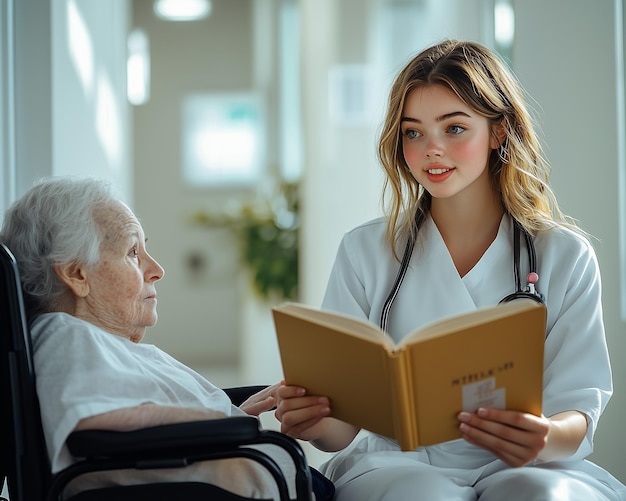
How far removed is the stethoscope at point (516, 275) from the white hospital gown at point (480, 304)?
19mm

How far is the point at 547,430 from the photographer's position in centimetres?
133

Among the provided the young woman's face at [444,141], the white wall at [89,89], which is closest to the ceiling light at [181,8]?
the white wall at [89,89]

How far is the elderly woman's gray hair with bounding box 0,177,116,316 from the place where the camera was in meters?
Result: 1.49

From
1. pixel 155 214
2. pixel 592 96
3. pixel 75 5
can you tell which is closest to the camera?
pixel 592 96

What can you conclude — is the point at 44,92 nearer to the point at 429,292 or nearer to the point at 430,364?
the point at 429,292

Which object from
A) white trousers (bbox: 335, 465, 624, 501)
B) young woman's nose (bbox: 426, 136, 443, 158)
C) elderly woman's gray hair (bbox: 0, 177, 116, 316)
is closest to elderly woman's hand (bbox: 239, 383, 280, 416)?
white trousers (bbox: 335, 465, 624, 501)

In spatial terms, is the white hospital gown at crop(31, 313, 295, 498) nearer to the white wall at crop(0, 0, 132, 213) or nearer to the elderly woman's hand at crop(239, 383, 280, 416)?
the elderly woman's hand at crop(239, 383, 280, 416)

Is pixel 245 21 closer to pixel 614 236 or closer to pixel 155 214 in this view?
pixel 155 214

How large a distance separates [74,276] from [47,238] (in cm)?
9

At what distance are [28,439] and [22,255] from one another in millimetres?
352

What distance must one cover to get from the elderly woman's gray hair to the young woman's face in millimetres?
693

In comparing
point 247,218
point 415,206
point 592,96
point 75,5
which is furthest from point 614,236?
point 247,218

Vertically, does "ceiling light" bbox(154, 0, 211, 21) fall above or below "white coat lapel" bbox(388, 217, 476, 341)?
above

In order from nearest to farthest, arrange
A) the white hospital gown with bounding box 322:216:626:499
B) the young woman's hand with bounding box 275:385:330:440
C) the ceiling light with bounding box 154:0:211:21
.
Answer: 1. the young woman's hand with bounding box 275:385:330:440
2. the white hospital gown with bounding box 322:216:626:499
3. the ceiling light with bounding box 154:0:211:21
